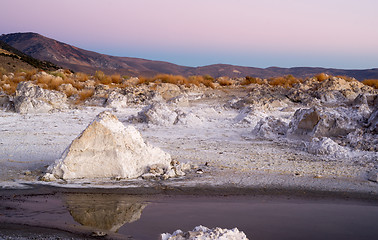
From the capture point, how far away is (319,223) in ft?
13.5

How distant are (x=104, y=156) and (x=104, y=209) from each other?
4.15 feet

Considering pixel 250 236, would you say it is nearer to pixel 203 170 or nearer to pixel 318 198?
pixel 318 198

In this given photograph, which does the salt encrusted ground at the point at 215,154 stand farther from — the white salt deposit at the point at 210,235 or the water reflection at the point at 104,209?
the white salt deposit at the point at 210,235

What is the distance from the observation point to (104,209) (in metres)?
4.48

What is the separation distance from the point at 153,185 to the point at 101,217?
3.73 ft

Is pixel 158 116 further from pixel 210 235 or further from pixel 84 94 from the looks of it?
pixel 210 235

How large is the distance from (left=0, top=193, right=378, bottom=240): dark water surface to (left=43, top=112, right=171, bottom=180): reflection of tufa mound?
0.65 m

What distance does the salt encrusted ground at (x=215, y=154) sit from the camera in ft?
18.0

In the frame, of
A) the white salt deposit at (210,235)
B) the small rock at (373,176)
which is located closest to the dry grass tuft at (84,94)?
the small rock at (373,176)

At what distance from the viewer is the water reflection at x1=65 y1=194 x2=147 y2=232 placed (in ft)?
13.5

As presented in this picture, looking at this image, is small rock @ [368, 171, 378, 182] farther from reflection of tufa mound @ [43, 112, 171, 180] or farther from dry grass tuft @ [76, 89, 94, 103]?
dry grass tuft @ [76, 89, 94, 103]

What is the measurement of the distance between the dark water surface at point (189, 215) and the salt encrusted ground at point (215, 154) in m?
0.53

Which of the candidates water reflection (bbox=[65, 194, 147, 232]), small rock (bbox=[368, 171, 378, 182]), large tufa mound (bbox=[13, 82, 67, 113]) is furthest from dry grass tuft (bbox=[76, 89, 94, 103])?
small rock (bbox=[368, 171, 378, 182])

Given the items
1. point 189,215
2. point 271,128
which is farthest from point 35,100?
point 189,215
